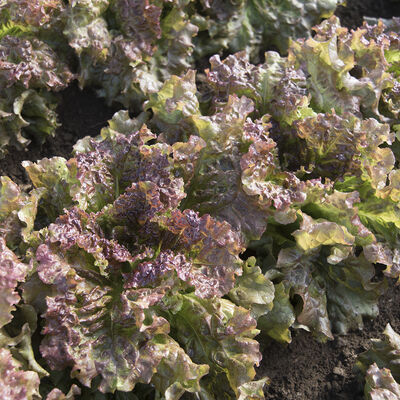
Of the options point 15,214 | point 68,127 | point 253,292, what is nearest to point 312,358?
point 253,292

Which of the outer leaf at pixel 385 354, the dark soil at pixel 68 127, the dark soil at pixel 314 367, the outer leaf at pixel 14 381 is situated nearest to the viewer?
the outer leaf at pixel 14 381

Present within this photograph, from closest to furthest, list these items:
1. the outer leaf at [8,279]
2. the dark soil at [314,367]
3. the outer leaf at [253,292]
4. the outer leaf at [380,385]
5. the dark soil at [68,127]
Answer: the outer leaf at [8,279] → the outer leaf at [380,385] → the outer leaf at [253,292] → the dark soil at [314,367] → the dark soil at [68,127]

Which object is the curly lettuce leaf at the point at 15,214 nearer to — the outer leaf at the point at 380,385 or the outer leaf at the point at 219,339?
the outer leaf at the point at 219,339

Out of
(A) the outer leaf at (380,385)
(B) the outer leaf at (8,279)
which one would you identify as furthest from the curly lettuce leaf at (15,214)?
(A) the outer leaf at (380,385)

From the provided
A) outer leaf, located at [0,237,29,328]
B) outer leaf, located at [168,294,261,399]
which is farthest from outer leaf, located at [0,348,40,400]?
outer leaf, located at [168,294,261,399]

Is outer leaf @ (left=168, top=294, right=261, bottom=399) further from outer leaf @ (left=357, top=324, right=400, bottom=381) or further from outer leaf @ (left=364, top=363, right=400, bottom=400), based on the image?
outer leaf @ (left=357, top=324, right=400, bottom=381)

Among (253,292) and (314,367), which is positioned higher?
(253,292)

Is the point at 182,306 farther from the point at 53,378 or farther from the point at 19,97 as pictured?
the point at 19,97

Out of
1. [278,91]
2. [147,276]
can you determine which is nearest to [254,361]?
[147,276]

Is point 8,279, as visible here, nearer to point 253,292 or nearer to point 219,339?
point 219,339
